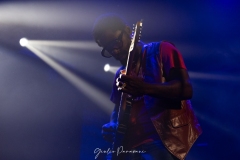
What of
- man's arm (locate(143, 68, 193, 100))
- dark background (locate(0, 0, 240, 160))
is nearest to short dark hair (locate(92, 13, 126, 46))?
man's arm (locate(143, 68, 193, 100))

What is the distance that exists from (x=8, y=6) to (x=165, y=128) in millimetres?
4385

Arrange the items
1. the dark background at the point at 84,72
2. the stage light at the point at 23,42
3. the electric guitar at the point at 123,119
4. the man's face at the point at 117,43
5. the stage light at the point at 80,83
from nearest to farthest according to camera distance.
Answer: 1. the electric guitar at the point at 123,119
2. the man's face at the point at 117,43
3. the dark background at the point at 84,72
4. the stage light at the point at 23,42
5. the stage light at the point at 80,83

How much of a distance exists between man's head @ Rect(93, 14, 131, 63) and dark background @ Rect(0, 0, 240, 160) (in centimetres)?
306

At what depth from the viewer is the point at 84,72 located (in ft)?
20.6

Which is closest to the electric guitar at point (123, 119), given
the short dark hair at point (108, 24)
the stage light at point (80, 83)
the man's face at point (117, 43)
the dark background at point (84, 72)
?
the man's face at point (117, 43)

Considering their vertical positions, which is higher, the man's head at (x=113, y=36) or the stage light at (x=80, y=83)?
the man's head at (x=113, y=36)

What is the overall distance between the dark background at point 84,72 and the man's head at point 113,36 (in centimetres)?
306

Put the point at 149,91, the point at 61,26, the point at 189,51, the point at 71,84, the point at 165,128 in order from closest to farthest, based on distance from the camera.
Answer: the point at 149,91 < the point at 165,128 < the point at 61,26 < the point at 71,84 < the point at 189,51

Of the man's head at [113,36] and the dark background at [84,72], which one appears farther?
the dark background at [84,72]

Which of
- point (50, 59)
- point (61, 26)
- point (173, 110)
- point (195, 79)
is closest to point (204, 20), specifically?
point (195, 79)

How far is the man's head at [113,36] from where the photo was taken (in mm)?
2318

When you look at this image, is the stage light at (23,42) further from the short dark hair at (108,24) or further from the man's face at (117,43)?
the man's face at (117,43)

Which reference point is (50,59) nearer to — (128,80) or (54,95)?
(54,95)

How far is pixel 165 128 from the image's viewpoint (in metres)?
1.81
